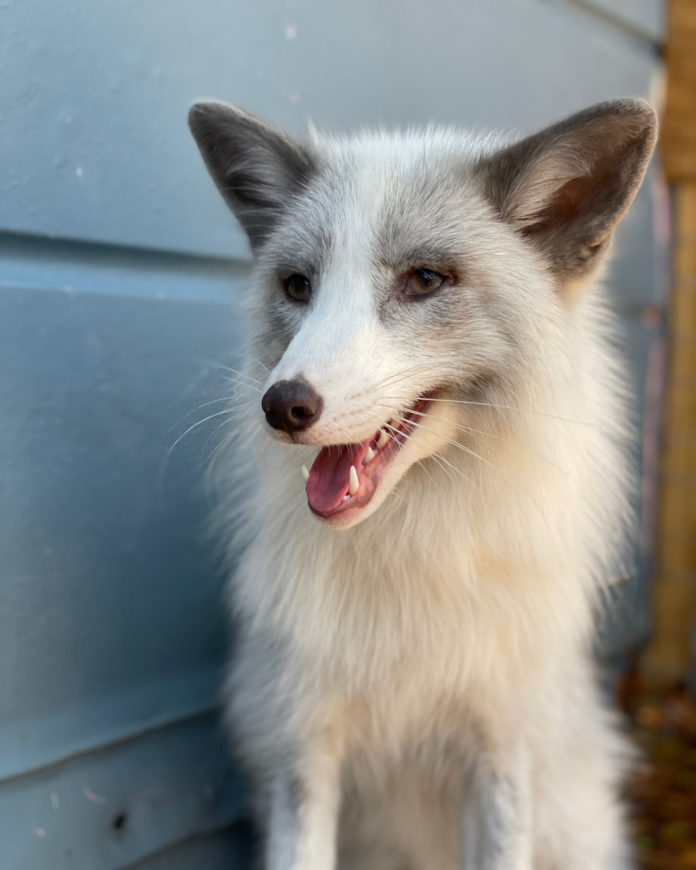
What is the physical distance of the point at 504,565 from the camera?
174 centimetres

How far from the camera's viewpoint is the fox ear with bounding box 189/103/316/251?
1.71 m

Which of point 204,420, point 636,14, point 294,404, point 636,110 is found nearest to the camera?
point 294,404

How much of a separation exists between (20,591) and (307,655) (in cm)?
66

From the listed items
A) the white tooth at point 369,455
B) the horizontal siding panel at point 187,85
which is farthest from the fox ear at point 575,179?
the horizontal siding panel at point 187,85

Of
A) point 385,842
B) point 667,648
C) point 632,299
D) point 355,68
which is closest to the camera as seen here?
point 385,842

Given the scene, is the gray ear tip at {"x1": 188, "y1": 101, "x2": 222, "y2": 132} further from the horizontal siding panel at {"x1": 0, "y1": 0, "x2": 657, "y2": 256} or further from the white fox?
the horizontal siding panel at {"x1": 0, "y1": 0, "x2": 657, "y2": 256}

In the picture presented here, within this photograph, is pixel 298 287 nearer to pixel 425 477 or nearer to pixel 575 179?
pixel 425 477

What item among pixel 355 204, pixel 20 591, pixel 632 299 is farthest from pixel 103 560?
pixel 632 299

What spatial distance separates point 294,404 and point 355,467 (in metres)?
0.22

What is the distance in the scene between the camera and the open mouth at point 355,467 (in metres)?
1.46

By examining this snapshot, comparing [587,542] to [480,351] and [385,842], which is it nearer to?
[480,351]

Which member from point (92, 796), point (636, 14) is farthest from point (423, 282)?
point (636, 14)

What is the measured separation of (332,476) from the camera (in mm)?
1496

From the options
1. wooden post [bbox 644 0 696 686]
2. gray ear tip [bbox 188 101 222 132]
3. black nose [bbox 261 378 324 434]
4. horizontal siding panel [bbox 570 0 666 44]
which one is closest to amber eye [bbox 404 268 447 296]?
black nose [bbox 261 378 324 434]
